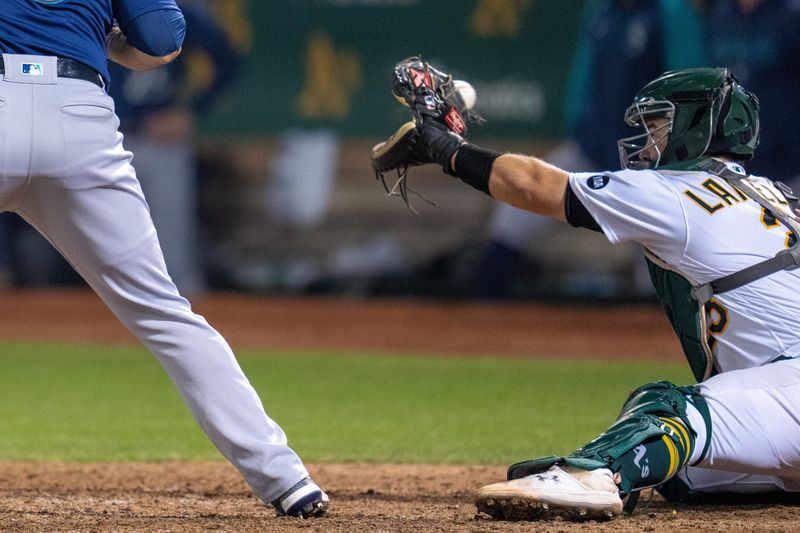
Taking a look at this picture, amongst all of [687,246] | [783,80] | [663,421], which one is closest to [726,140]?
[687,246]

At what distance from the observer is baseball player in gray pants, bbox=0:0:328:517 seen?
3391 millimetres

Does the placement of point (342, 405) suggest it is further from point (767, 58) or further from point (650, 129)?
point (767, 58)

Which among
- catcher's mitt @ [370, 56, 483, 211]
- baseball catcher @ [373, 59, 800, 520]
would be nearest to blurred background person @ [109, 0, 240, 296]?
catcher's mitt @ [370, 56, 483, 211]

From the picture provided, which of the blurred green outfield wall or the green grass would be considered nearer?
the green grass

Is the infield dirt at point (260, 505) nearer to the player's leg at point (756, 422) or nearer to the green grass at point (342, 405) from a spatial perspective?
the player's leg at point (756, 422)

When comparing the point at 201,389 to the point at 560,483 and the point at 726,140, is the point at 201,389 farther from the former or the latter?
the point at 726,140

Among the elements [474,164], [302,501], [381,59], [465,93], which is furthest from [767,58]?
[302,501]

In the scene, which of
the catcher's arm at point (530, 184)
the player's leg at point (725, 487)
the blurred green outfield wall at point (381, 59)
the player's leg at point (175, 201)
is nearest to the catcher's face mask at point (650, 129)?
the catcher's arm at point (530, 184)

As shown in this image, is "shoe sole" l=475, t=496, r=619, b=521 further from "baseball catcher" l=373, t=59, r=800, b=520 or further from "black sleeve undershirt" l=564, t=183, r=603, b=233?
"black sleeve undershirt" l=564, t=183, r=603, b=233

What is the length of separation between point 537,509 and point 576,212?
0.92 meters

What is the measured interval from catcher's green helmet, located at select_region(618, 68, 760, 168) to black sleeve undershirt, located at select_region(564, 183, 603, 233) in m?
0.39

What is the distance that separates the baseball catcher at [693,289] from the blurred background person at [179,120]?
892 centimetres

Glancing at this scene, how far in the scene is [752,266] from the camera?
11.9 feet

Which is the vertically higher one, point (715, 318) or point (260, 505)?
point (715, 318)
